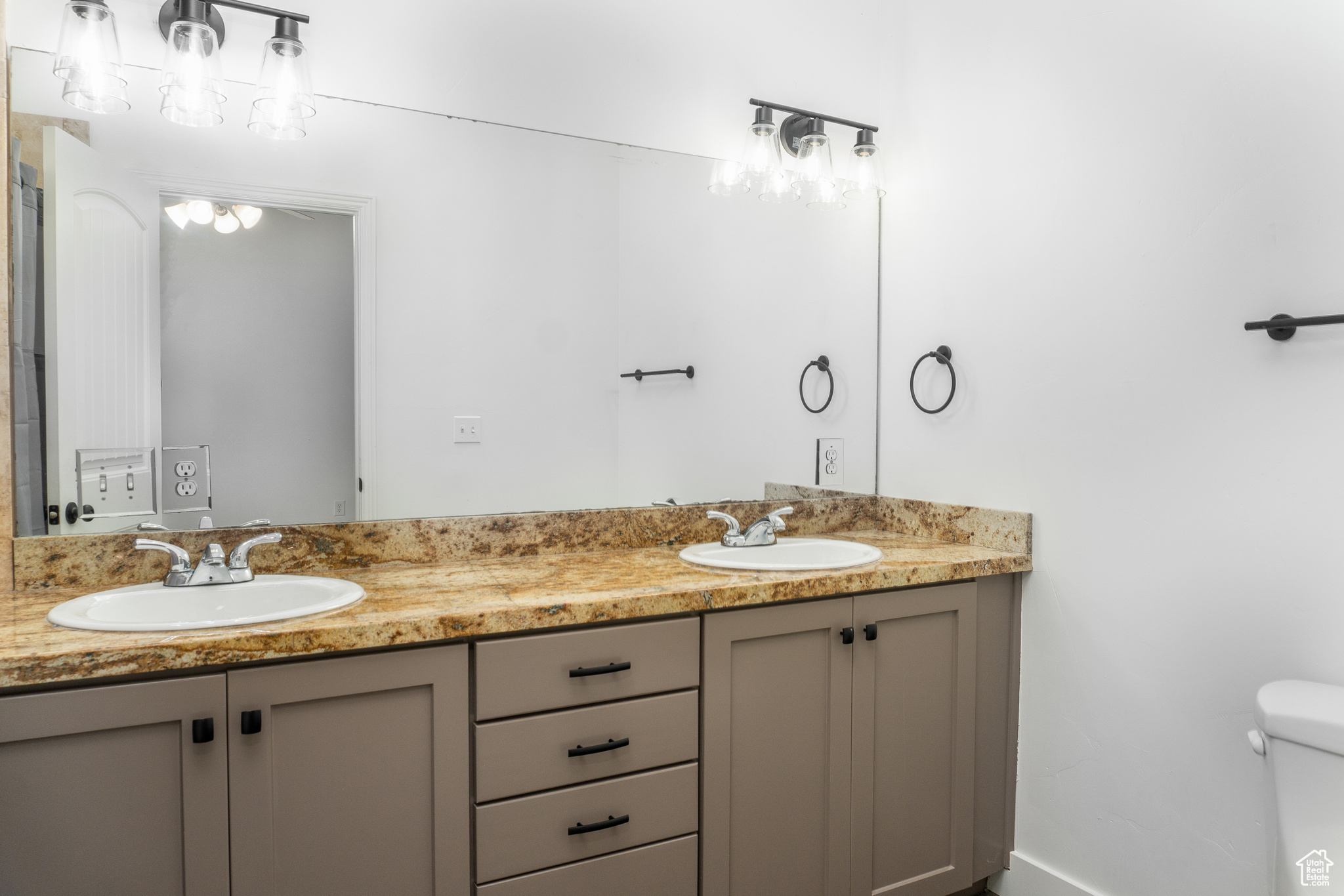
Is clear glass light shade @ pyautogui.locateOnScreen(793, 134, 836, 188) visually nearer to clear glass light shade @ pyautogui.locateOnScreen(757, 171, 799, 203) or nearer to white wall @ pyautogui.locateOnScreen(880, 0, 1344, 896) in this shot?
clear glass light shade @ pyautogui.locateOnScreen(757, 171, 799, 203)

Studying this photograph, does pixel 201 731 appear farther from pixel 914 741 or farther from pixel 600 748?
pixel 914 741

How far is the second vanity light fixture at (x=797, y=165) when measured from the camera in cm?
211

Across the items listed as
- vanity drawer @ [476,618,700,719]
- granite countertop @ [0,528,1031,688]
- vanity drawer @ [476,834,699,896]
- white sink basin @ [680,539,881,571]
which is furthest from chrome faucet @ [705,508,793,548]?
vanity drawer @ [476,834,699,896]

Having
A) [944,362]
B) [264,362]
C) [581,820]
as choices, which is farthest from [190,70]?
[944,362]

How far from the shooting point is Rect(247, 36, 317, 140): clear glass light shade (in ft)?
5.02

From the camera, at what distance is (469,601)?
1339 mm

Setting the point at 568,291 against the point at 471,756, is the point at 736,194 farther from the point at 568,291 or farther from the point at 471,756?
the point at 471,756

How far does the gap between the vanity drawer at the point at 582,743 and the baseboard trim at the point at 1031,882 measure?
101 cm

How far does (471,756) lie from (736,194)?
5.22 ft

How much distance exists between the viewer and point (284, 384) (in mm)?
1602

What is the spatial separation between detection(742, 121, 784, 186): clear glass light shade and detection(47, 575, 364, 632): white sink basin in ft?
4.91

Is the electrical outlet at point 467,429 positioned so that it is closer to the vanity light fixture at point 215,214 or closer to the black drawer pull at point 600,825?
the vanity light fixture at point 215,214

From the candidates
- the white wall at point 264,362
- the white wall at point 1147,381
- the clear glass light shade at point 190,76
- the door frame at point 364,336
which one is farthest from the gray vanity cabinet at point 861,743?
the clear glass light shade at point 190,76

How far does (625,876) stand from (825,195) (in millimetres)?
1834
